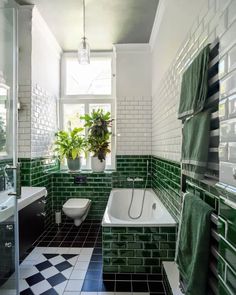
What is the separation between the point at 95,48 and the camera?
3920mm

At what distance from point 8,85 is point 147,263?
204 centimetres

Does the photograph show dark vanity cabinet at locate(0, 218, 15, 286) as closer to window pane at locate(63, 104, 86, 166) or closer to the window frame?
window pane at locate(63, 104, 86, 166)

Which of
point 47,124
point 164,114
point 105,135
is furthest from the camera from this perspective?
point 105,135

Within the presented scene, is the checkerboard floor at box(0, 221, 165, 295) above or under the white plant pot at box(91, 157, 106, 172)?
under

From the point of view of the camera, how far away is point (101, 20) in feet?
10.0

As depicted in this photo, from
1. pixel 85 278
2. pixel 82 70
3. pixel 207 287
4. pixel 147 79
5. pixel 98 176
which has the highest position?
pixel 82 70

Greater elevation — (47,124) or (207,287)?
(47,124)

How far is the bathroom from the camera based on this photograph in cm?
115

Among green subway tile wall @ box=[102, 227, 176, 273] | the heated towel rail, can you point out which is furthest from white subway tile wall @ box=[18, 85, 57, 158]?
the heated towel rail

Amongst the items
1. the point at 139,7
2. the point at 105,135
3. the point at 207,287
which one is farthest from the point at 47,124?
the point at 207,287

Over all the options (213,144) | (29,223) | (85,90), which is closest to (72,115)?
(85,90)

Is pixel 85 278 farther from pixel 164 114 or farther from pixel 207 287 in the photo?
pixel 164 114

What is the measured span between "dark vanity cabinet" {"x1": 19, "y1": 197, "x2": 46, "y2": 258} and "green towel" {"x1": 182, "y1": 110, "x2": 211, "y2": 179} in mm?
1653

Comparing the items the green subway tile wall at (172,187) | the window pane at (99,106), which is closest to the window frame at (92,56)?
the window pane at (99,106)
